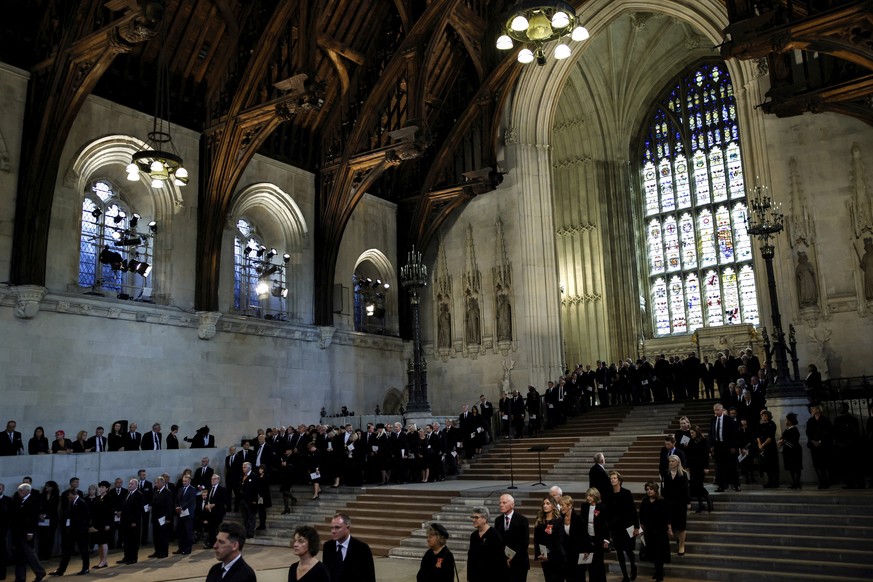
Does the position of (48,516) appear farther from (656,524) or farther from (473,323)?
(473,323)

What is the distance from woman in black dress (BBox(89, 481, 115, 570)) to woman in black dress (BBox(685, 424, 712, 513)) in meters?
8.88

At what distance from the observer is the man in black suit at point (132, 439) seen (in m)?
14.5

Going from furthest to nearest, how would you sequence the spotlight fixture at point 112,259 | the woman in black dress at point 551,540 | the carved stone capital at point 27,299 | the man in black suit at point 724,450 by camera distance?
the spotlight fixture at point 112,259 → the carved stone capital at point 27,299 → the man in black suit at point 724,450 → the woman in black dress at point 551,540

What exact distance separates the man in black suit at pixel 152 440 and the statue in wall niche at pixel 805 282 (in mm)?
14642

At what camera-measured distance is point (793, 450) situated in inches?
449

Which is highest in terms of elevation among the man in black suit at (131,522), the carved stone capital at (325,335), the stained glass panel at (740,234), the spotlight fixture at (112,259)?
the stained glass panel at (740,234)

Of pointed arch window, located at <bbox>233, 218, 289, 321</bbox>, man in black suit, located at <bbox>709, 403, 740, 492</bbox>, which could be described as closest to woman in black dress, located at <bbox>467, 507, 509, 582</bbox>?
man in black suit, located at <bbox>709, 403, 740, 492</bbox>

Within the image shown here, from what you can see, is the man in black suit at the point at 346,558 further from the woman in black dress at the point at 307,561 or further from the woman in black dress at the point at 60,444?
the woman in black dress at the point at 60,444

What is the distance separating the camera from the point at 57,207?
15422 mm

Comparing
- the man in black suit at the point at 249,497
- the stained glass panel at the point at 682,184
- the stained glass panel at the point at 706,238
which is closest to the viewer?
the man in black suit at the point at 249,497

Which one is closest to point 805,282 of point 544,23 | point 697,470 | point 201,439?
point 697,470

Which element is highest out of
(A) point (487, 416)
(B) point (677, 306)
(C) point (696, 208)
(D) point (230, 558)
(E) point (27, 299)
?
(C) point (696, 208)

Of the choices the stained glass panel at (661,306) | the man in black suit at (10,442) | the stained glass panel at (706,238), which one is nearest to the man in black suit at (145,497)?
the man in black suit at (10,442)

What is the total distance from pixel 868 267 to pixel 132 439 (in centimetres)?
1627
